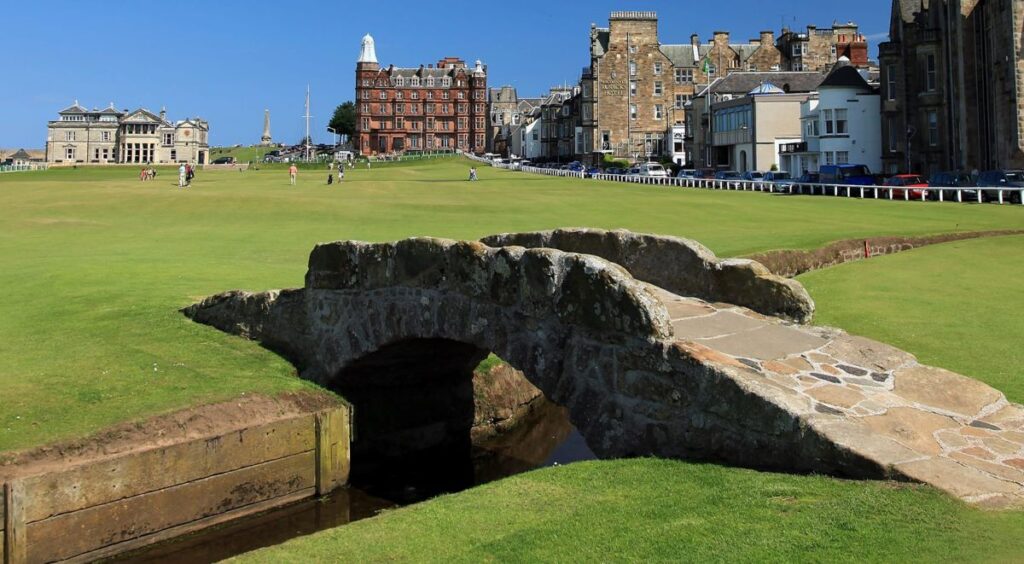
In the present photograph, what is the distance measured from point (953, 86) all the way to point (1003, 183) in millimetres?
17835

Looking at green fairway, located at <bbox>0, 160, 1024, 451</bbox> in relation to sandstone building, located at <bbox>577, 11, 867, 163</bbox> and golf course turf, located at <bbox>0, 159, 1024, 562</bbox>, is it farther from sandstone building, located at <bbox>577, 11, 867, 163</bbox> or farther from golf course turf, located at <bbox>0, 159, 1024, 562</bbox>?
sandstone building, located at <bbox>577, 11, 867, 163</bbox>

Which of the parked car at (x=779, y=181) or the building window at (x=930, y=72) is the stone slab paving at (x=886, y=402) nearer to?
the parked car at (x=779, y=181)

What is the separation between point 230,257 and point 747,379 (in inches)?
845

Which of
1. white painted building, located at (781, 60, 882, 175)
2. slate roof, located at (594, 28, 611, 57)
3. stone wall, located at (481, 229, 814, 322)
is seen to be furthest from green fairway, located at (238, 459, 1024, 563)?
slate roof, located at (594, 28, 611, 57)

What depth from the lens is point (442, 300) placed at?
11.7m

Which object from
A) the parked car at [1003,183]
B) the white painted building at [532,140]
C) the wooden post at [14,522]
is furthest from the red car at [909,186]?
the white painted building at [532,140]

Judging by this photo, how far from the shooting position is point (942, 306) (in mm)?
14602

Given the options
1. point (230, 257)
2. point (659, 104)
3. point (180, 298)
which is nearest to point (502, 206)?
point (230, 257)

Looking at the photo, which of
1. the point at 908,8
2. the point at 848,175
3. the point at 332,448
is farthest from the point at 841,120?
the point at 332,448

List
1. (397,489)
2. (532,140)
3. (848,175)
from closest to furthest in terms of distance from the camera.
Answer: (397,489), (848,175), (532,140)

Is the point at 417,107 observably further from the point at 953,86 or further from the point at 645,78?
the point at 953,86

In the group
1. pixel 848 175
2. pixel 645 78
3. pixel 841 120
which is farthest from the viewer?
pixel 645 78

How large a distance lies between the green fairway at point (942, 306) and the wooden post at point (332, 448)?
729cm

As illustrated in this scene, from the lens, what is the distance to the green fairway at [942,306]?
11086mm
